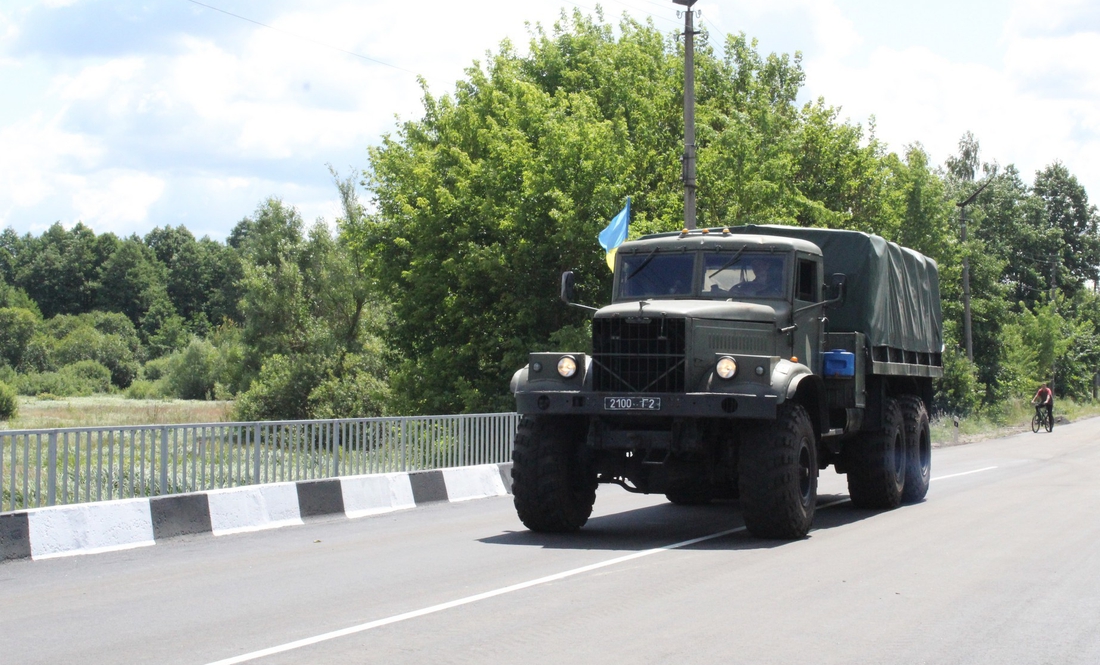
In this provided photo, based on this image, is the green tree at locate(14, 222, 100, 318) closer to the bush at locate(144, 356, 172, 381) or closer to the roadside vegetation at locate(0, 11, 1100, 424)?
the bush at locate(144, 356, 172, 381)

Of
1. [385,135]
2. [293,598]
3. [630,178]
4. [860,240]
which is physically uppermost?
[385,135]

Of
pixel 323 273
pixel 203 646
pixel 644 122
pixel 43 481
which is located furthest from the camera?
pixel 323 273

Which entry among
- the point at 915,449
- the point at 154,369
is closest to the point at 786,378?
the point at 915,449

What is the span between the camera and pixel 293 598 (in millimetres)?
8461

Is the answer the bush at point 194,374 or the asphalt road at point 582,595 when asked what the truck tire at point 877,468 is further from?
the bush at point 194,374

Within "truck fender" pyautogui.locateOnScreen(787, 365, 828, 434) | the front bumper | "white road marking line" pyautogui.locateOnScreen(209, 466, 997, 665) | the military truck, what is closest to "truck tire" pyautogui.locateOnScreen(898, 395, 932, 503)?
the military truck

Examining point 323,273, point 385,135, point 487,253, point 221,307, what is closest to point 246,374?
point 323,273

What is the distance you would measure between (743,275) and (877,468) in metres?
3.32

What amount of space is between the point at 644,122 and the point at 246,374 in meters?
27.2

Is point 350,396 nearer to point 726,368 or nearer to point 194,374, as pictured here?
point 726,368

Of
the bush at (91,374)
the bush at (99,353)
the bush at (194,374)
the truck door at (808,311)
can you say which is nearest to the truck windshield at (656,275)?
the truck door at (808,311)

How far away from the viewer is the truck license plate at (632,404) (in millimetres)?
11383

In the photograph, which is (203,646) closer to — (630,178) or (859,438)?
(859,438)

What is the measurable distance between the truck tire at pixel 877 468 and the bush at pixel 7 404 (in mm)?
56425
